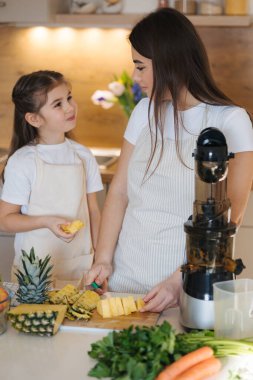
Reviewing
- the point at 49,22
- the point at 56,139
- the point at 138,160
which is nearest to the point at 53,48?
Result: the point at 49,22

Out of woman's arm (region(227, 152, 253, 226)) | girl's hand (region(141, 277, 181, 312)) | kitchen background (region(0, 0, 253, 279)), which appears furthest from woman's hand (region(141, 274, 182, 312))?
kitchen background (region(0, 0, 253, 279))

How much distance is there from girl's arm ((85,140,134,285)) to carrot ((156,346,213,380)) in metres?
0.66

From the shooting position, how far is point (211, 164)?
1.65 m

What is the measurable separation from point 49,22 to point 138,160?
171cm

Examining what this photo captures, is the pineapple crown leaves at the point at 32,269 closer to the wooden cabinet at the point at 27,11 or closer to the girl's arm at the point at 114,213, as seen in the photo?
the girl's arm at the point at 114,213

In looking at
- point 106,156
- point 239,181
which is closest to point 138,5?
point 106,156

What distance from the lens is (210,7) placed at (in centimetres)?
344

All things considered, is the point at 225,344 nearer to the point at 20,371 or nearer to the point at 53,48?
the point at 20,371

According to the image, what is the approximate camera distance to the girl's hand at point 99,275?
6.79 ft

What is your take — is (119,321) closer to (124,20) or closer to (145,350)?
(145,350)

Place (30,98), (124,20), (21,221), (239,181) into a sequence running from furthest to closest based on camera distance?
(124,20) < (30,98) < (21,221) < (239,181)

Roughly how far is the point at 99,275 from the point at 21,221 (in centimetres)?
46

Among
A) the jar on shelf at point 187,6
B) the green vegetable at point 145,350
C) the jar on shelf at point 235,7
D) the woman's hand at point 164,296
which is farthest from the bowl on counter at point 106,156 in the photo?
the green vegetable at point 145,350

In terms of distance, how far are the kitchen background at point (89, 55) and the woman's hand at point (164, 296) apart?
160cm
